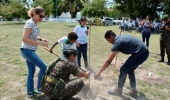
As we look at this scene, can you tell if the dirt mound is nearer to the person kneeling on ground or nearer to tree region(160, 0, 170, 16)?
the person kneeling on ground

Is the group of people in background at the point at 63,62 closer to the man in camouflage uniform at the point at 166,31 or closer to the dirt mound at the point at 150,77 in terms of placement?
the dirt mound at the point at 150,77

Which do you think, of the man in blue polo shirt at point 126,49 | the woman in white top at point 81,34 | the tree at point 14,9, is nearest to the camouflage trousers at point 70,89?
the man in blue polo shirt at point 126,49

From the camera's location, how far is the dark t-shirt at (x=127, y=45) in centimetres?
407

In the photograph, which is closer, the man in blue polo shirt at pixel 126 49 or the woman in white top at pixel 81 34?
the man in blue polo shirt at pixel 126 49

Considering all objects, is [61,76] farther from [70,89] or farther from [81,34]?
[81,34]

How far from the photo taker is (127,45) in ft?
13.7

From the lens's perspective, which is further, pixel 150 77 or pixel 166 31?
pixel 166 31

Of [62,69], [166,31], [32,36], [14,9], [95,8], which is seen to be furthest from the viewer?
[95,8]

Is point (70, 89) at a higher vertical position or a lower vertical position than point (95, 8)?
lower

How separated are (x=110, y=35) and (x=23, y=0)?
36.2m

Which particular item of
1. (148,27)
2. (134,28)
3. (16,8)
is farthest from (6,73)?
(16,8)

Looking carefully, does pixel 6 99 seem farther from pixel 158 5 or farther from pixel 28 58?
pixel 158 5

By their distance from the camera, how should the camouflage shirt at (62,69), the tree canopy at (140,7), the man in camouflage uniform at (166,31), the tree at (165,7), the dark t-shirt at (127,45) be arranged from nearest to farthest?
the camouflage shirt at (62,69), the dark t-shirt at (127,45), the man in camouflage uniform at (166,31), the tree canopy at (140,7), the tree at (165,7)

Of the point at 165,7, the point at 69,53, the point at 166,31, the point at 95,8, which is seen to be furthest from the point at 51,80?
the point at 95,8
